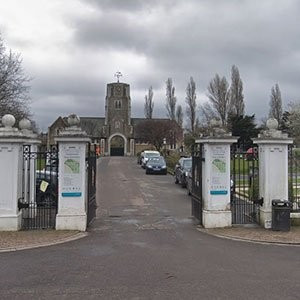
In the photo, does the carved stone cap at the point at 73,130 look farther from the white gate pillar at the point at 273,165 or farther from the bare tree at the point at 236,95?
the bare tree at the point at 236,95

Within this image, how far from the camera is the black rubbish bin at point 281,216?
12109mm

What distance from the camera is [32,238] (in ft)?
35.2

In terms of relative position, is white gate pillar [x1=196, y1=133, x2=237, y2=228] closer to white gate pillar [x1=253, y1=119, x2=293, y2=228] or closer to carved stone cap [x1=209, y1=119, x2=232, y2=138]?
carved stone cap [x1=209, y1=119, x2=232, y2=138]

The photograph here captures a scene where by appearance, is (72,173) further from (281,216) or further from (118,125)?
(118,125)

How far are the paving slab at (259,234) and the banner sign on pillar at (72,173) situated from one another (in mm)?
3638

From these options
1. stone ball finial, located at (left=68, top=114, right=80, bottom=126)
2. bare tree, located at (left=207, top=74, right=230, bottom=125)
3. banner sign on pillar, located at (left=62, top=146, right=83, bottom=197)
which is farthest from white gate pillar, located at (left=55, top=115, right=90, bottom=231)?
bare tree, located at (left=207, top=74, right=230, bottom=125)

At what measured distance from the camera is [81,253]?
30.2 ft

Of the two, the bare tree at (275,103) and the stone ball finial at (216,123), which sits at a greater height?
the bare tree at (275,103)

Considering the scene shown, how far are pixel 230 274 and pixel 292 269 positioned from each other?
4.10 feet

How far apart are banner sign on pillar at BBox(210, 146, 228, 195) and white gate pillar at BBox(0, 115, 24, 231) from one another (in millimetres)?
5422

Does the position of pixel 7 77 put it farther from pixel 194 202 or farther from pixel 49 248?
pixel 49 248

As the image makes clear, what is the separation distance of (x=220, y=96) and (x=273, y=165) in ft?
180

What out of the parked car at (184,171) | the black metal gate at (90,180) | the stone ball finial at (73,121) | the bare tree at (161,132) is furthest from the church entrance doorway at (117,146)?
the stone ball finial at (73,121)

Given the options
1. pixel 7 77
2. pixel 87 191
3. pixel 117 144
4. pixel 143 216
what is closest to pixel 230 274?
pixel 87 191
